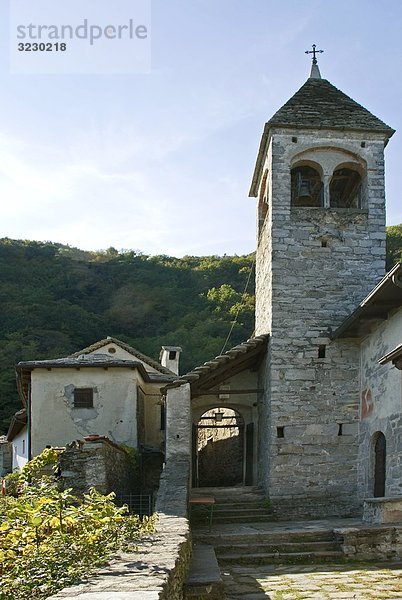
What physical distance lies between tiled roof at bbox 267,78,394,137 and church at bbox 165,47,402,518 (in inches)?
1.1

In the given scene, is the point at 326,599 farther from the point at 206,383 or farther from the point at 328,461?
the point at 206,383

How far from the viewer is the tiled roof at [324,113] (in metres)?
15.1

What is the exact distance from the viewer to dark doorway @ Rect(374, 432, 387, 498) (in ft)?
41.7

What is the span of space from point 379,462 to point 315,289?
3778 mm

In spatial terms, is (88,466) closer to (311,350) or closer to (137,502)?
(137,502)

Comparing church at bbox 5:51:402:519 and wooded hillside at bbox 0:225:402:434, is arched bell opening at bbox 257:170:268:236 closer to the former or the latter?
church at bbox 5:51:402:519

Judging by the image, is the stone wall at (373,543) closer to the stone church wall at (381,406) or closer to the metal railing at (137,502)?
the stone church wall at (381,406)

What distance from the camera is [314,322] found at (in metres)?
14.4

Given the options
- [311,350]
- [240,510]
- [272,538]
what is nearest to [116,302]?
[311,350]

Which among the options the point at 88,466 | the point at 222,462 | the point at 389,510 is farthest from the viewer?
the point at 222,462

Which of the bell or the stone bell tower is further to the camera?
the bell

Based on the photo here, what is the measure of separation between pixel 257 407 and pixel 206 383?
5.08 ft

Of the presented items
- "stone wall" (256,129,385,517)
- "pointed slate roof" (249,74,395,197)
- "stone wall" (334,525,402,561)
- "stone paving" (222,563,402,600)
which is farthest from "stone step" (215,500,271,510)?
"pointed slate roof" (249,74,395,197)

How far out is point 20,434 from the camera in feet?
72.2
